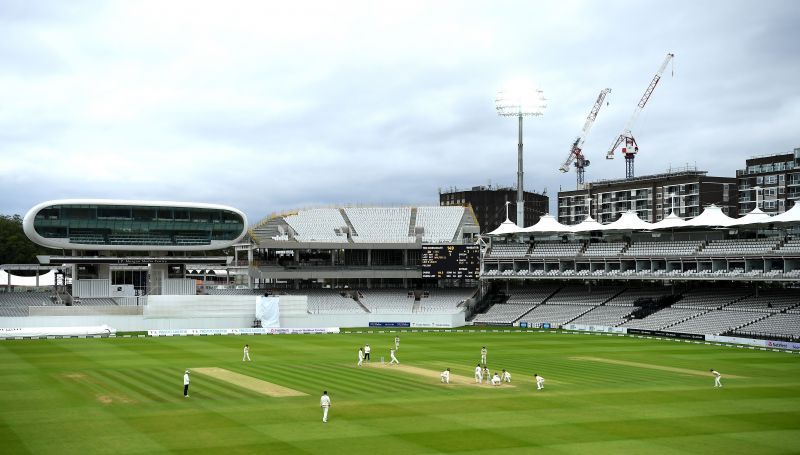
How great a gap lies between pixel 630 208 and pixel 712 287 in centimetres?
7766

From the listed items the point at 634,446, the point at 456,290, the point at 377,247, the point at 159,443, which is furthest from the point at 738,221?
the point at 159,443

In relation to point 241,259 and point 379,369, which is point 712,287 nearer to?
point 379,369

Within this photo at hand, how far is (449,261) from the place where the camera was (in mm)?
87312

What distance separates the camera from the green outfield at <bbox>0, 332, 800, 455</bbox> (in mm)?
28250

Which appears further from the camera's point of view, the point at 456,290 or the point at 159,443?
the point at 456,290

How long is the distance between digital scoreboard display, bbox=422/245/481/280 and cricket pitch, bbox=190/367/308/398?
4144 cm

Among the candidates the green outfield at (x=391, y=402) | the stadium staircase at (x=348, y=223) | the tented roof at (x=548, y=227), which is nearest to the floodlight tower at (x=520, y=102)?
the tented roof at (x=548, y=227)

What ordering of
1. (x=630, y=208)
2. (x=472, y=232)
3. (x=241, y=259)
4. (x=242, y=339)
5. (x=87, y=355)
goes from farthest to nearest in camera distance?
(x=630, y=208) < (x=241, y=259) < (x=472, y=232) < (x=242, y=339) < (x=87, y=355)

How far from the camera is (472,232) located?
3930 inches

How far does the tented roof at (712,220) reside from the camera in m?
79.0

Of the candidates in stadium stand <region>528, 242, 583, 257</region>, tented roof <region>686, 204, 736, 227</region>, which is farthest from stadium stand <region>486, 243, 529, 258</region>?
tented roof <region>686, 204, 736, 227</region>

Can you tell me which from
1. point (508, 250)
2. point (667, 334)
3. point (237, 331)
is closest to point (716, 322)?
point (667, 334)

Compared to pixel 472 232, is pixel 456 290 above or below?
below

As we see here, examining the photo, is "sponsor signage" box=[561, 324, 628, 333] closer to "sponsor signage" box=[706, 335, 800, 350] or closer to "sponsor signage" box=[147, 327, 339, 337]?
"sponsor signage" box=[706, 335, 800, 350]
